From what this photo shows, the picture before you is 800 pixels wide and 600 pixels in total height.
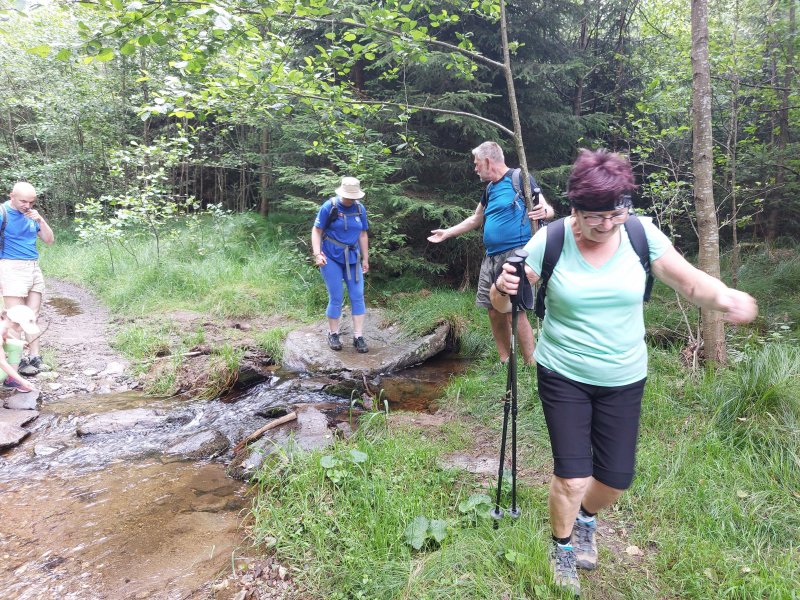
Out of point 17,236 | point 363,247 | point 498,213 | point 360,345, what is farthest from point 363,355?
point 17,236

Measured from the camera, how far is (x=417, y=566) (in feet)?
8.02

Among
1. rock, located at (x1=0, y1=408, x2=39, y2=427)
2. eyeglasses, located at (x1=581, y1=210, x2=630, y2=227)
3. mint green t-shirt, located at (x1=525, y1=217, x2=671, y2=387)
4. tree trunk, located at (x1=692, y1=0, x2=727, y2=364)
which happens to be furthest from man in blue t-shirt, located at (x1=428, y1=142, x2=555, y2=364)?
rock, located at (x1=0, y1=408, x2=39, y2=427)

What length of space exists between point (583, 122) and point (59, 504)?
881cm

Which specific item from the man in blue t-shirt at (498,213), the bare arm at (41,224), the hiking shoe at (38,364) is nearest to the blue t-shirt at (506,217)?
the man in blue t-shirt at (498,213)

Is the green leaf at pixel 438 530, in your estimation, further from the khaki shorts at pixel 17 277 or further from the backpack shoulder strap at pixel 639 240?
the khaki shorts at pixel 17 277

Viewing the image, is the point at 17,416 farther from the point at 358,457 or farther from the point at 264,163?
the point at 264,163

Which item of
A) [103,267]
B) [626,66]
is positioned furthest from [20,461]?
[626,66]

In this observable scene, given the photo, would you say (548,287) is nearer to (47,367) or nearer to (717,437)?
(717,437)

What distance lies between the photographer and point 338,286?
238 inches

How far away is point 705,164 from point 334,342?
4.50m

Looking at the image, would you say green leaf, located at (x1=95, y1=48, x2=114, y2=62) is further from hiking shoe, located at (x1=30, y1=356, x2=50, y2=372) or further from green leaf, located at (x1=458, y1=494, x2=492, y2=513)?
hiking shoe, located at (x1=30, y1=356, x2=50, y2=372)

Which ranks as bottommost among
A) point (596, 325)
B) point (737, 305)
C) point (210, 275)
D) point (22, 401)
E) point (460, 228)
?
point (22, 401)

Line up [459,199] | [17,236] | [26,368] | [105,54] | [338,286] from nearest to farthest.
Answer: [105,54]
[17,236]
[26,368]
[338,286]
[459,199]

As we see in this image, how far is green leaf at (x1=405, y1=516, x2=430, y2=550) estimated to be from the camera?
2.60 metres
